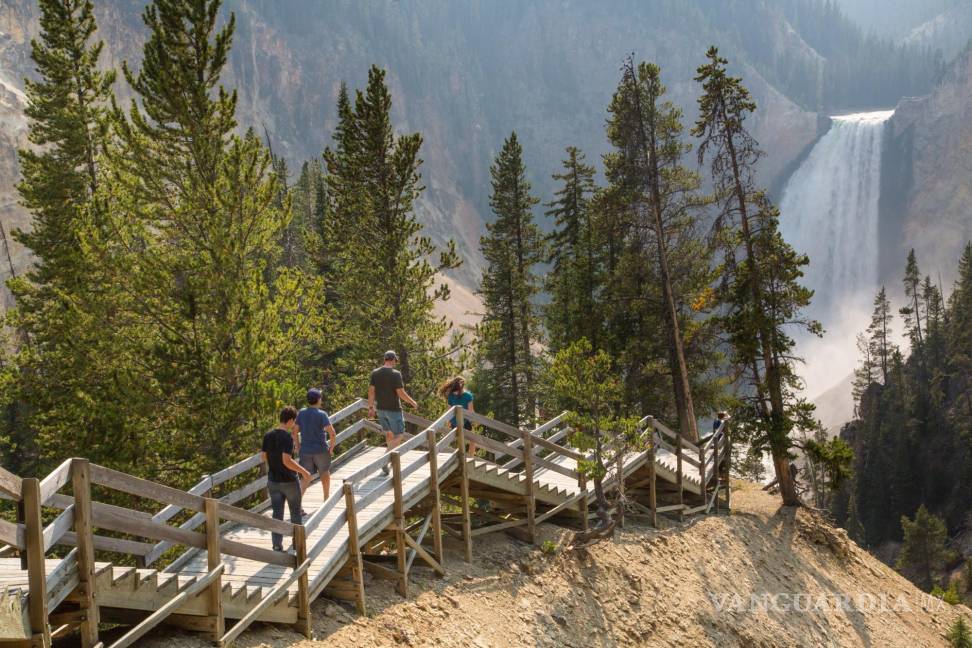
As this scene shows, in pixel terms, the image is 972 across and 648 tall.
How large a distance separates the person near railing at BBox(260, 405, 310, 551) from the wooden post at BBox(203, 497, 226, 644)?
158 centimetres

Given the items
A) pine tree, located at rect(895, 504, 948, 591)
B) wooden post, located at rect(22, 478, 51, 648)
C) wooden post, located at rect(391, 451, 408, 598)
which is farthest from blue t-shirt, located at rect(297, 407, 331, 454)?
pine tree, located at rect(895, 504, 948, 591)

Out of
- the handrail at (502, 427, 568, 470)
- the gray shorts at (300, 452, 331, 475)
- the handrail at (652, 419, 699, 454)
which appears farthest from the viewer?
the handrail at (652, 419, 699, 454)

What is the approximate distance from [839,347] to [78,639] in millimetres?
102909

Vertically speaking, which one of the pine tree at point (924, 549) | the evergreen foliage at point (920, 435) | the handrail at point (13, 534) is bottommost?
the pine tree at point (924, 549)

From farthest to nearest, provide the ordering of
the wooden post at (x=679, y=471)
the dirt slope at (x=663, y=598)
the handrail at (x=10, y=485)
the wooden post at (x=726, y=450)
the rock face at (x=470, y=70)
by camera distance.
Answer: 1. the rock face at (x=470, y=70)
2. the wooden post at (x=726, y=450)
3. the wooden post at (x=679, y=471)
4. the dirt slope at (x=663, y=598)
5. the handrail at (x=10, y=485)

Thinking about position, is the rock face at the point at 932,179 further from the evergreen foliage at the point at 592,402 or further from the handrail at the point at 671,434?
the evergreen foliage at the point at 592,402

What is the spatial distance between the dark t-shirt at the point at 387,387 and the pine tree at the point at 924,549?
4844 centimetres

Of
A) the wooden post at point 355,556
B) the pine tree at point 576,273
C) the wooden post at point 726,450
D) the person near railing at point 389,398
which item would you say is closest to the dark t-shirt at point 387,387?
the person near railing at point 389,398

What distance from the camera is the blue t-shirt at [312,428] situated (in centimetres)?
1094

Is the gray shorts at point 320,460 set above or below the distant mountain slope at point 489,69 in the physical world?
below

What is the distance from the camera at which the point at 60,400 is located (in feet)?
62.0

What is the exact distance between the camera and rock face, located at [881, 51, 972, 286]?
106 meters

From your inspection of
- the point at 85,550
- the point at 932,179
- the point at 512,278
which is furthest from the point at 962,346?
the point at 85,550

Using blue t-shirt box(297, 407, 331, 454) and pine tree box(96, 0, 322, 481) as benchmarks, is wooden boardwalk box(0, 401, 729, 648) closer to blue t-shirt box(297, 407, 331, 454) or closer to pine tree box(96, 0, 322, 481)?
blue t-shirt box(297, 407, 331, 454)
